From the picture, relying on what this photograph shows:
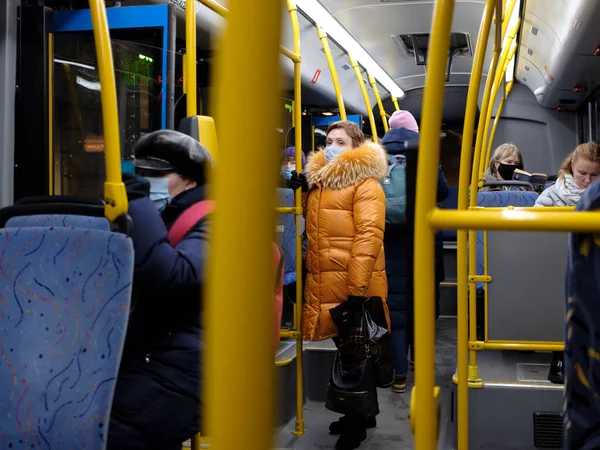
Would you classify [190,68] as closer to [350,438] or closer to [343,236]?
[343,236]

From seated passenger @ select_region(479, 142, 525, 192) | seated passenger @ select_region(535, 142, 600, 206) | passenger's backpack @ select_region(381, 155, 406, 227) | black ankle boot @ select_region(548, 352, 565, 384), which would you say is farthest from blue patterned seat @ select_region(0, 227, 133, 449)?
seated passenger @ select_region(479, 142, 525, 192)

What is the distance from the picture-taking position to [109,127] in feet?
5.67

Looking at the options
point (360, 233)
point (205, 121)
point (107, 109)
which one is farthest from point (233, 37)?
point (360, 233)

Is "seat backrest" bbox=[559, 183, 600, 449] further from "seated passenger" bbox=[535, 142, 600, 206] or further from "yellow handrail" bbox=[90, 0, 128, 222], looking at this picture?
"seated passenger" bbox=[535, 142, 600, 206]

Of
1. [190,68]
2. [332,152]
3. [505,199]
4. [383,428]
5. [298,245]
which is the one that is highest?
[190,68]

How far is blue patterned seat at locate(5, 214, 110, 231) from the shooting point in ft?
6.25

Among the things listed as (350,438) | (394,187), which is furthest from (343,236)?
(350,438)

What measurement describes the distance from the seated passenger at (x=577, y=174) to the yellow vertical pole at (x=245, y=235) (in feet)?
10.7

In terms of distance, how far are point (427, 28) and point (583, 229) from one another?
23.7 ft

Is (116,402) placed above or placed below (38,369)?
below

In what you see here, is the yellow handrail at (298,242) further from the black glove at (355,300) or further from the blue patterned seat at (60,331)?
the blue patterned seat at (60,331)

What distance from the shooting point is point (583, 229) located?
31.1 inches

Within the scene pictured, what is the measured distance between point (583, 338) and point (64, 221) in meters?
1.42

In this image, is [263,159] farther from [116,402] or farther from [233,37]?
[116,402]
